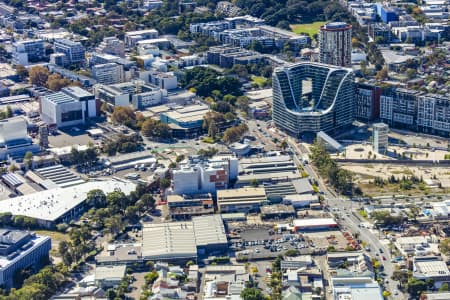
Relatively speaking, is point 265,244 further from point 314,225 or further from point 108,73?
point 108,73

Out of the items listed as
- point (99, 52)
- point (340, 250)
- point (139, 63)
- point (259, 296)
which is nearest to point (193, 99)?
point (139, 63)

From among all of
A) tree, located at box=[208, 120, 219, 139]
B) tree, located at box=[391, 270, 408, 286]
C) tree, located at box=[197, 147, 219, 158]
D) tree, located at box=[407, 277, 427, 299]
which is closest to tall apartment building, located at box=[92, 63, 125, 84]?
tree, located at box=[208, 120, 219, 139]

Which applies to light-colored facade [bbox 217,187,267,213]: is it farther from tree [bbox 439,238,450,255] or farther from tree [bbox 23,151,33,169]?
tree [bbox 23,151,33,169]

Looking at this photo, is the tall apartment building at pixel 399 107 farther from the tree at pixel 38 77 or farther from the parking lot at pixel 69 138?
the tree at pixel 38 77

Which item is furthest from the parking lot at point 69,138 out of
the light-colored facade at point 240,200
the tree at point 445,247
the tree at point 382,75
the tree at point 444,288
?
the tree at point 444,288

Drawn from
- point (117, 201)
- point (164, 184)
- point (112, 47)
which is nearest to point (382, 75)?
point (112, 47)

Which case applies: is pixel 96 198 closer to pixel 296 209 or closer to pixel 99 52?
pixel 296 209
